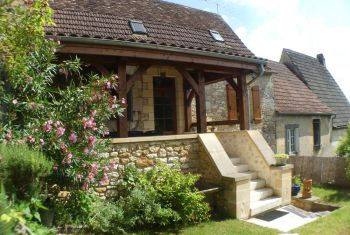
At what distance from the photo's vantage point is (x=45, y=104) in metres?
5.42

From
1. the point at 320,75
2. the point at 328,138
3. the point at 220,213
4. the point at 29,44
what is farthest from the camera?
the point at 320,75

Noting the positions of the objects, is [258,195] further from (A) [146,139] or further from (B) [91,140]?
(B) [91,140]

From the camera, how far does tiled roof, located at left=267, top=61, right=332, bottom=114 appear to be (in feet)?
52.2

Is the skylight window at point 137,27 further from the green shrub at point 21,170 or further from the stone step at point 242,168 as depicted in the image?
the green shrub at point 21,170

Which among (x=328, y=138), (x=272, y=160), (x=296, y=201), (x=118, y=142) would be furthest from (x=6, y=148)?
(x=328, y=138)

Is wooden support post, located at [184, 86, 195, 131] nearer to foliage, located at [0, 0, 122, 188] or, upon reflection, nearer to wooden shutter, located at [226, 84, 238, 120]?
wooden shutter, located at [226, 84, 238, 120]

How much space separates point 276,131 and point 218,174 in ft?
27.5

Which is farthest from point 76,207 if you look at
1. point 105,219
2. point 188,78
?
point 188,78

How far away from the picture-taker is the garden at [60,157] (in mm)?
4398

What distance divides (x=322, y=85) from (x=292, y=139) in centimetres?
722

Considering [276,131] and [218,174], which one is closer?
[218,174]

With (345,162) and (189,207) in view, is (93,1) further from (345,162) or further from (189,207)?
(345,162)

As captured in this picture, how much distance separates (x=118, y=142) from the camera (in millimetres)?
6844

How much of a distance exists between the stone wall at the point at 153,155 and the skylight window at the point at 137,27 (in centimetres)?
344
